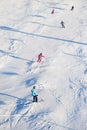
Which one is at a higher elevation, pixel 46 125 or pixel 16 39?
pixel 16 39

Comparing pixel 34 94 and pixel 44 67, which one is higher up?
pixel 44 67

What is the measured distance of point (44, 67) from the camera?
23.7m

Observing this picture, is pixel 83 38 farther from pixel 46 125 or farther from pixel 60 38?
pixel 46 125

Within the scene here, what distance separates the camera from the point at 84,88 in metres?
20.8

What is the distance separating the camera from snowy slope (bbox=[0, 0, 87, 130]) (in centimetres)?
1812

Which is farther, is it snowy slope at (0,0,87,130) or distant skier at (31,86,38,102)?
distant skier at (31,86,38,102)

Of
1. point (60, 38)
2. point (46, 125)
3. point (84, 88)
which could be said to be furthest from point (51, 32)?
point (46, 125)

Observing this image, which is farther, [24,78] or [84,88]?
[24,78]

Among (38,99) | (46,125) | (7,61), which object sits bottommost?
(46,125)

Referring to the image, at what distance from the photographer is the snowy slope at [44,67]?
18.1 m

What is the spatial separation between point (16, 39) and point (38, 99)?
10752 mm

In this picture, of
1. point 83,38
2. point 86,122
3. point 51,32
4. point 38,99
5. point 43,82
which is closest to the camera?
point 86,122

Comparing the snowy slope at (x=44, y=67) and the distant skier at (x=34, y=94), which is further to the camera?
the distant skier at (x=34, y=94)

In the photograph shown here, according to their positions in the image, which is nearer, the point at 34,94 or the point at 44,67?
the point at 34,94
